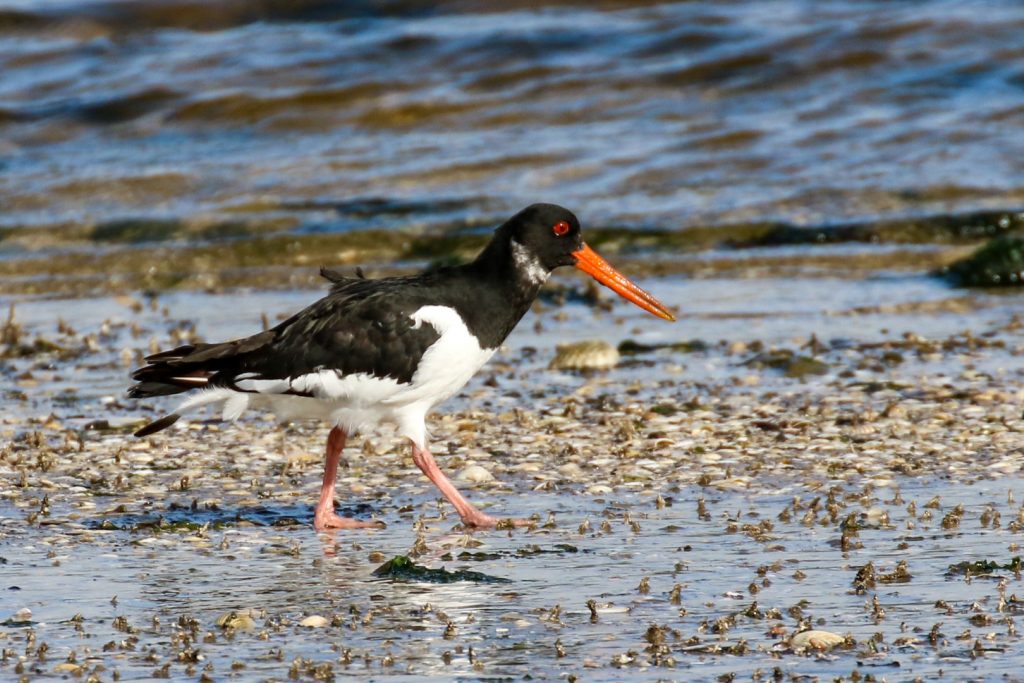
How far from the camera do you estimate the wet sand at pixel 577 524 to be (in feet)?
14.8

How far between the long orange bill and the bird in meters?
0.59

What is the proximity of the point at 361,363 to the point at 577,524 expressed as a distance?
107 centimetres

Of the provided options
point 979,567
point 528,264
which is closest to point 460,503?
point 528,264

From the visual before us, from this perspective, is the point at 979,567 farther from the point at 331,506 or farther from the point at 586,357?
the point at 586,357

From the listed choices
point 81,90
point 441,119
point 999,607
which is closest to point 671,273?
point 441,119

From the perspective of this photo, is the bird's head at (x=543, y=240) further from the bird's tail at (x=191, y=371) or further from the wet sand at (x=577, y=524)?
the bird's tail at (x=191, y=371)

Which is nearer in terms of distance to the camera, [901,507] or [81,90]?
[901,507]

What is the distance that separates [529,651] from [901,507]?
216cm

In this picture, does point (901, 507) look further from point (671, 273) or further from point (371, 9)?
point (371, 9)

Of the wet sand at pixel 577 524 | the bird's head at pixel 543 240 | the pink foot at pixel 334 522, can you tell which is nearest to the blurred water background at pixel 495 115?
the wet sand at pixel 577 524

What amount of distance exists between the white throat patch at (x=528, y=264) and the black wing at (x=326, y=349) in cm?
47

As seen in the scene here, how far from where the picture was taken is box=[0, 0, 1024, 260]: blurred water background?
1581 centimetres

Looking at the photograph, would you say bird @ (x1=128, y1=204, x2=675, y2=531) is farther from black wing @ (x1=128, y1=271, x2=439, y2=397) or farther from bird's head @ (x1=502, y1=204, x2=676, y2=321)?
bird's head @ (x1=502, y1=204, x2=676, y2=321)

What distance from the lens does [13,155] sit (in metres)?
19.2
